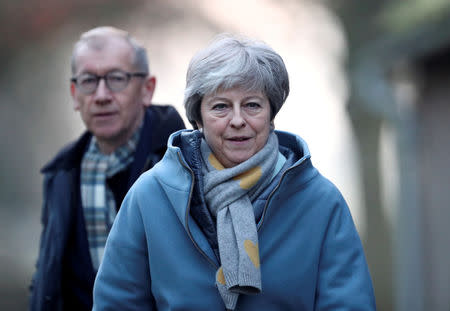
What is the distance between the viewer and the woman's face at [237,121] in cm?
269

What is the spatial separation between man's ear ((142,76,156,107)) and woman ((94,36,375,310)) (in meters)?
1.33

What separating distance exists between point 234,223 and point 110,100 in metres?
1.57

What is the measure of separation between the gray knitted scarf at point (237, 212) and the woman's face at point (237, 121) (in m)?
0.04

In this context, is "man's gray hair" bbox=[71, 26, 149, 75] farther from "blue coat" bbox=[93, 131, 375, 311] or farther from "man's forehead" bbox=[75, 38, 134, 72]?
"blue coat" bbox=[93, 131, 375, 311]

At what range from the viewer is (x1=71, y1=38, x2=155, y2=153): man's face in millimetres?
3947

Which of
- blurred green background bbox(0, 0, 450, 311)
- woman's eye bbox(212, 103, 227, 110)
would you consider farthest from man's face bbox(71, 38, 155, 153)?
blurred green background bbox(0, 0, 450, 311)

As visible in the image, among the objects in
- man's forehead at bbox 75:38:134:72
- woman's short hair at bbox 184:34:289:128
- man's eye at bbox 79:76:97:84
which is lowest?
woman's short hair at bbox 184:34:289:128

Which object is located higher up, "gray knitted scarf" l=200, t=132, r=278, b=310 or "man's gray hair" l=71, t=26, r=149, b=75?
"man's gray hair" l=71, t=26, r=149, b=75

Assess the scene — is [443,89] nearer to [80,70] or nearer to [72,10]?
[80,70]

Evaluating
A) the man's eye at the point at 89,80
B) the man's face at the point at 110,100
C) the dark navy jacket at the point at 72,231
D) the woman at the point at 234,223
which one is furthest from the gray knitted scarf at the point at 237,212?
the man's eye at the point at 89,80

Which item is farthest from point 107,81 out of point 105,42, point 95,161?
point 95,161

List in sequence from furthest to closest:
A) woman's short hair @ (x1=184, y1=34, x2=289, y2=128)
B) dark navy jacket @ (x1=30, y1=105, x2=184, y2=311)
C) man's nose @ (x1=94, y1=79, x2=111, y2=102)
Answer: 1. man's nose @ (x1=94, y1=79, x2=111, y2=102)
2. dark navy jacket @ (x1=30, y1=105, x2=184, y2=311)
3. woman's short hair @ (x1=184, y1=34, x2=289, y2=128)

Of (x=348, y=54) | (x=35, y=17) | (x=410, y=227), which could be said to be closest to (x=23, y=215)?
(x=35, y=17)

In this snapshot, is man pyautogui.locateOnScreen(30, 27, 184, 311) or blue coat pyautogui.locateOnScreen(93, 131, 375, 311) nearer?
blue coat pyautogui.locateOnScreen(93, 131, 375, 311)
